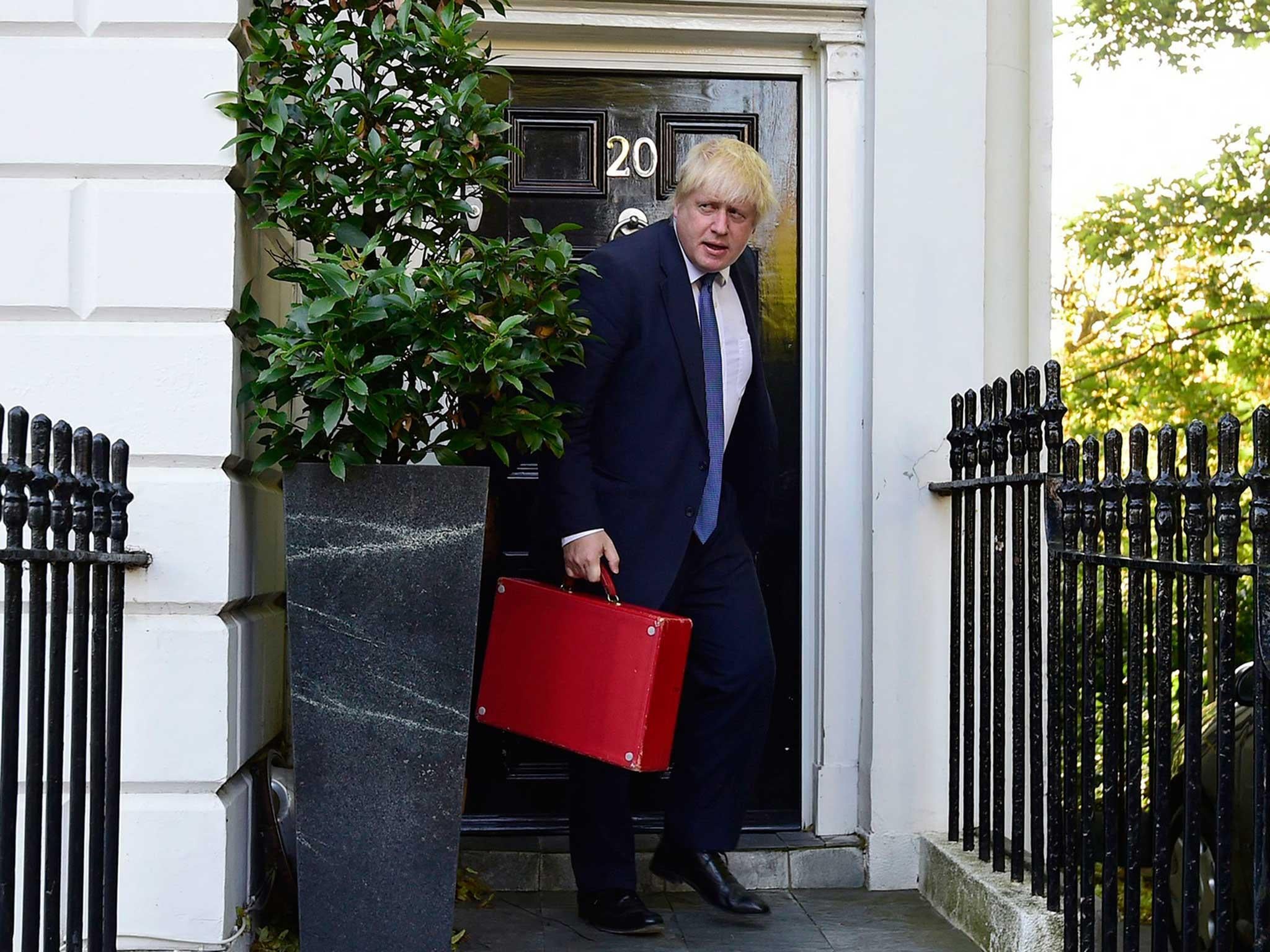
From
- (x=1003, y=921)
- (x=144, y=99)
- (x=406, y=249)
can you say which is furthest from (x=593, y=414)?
(x=1003, y=921)

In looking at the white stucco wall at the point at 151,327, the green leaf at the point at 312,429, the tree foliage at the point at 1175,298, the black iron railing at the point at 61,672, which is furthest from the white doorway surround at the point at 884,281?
the tree foliage at the point at 1175,298

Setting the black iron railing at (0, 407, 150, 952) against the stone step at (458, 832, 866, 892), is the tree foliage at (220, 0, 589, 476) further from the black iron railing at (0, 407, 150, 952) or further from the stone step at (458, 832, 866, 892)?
the stone step at (458, 832, 866, 892)

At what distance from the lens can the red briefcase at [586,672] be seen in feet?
11.5

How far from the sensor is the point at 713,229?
12.5 ft

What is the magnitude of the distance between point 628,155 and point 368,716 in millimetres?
2278

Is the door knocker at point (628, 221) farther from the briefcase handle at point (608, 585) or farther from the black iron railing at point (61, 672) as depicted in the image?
the black iron railing at point (61, 672)

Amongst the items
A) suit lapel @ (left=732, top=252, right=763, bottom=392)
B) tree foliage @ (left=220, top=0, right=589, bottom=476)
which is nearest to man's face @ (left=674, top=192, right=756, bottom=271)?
suit lapel @ (left=732, top=252, right=763, bottom=392)

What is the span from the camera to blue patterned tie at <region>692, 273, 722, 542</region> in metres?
3.93

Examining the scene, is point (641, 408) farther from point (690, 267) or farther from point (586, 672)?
point (586, 672)

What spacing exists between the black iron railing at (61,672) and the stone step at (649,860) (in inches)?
57.1

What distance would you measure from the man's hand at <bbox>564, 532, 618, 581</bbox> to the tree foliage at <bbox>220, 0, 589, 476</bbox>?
1.22 feet

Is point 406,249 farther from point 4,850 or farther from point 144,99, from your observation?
point 4,850

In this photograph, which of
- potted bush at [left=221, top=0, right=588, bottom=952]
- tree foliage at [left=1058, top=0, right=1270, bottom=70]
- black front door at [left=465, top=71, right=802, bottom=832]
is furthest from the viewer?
tree foliage at [left=1058, top=0, right=1270, bottom=70]

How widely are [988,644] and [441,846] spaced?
162 centimetres
